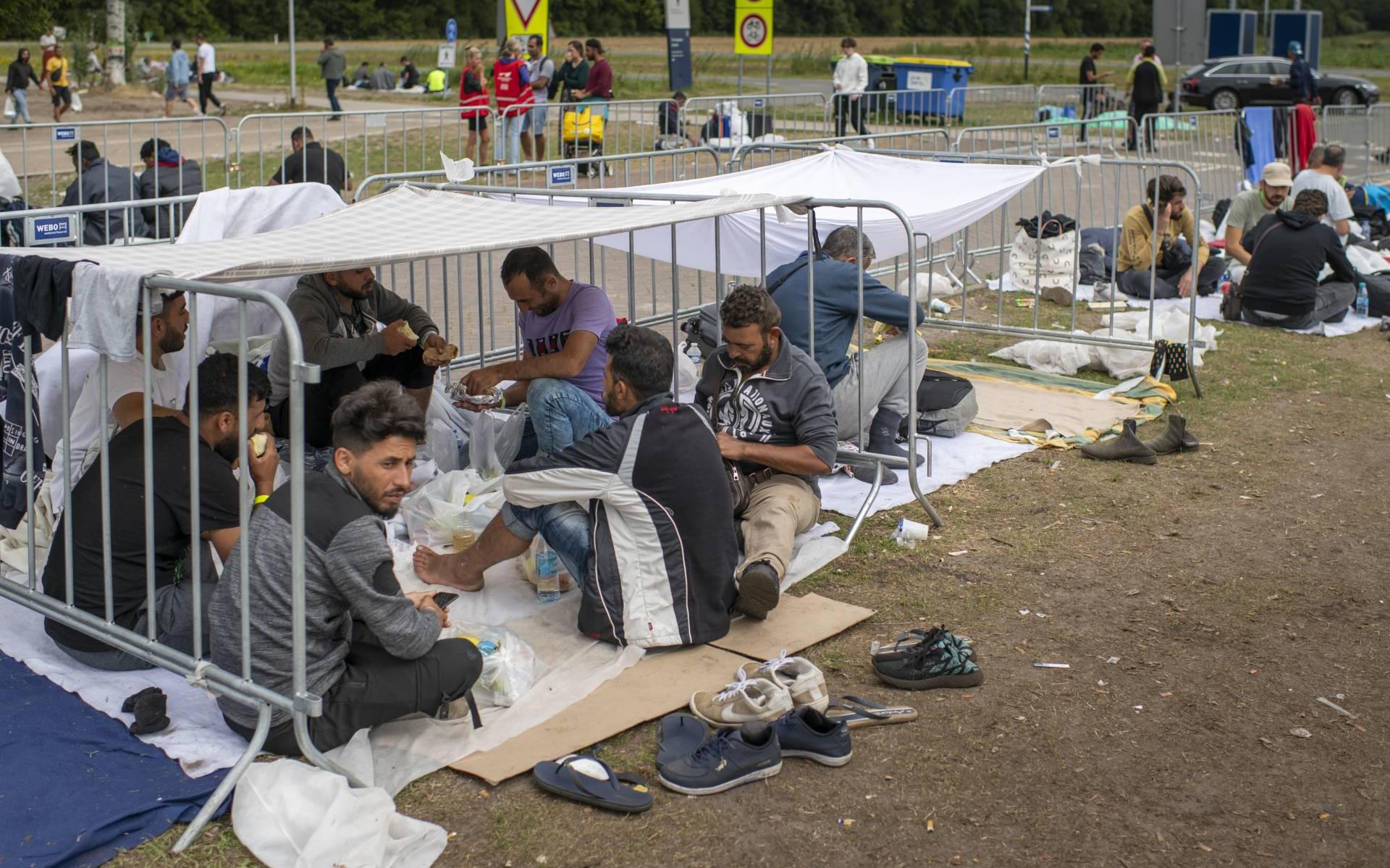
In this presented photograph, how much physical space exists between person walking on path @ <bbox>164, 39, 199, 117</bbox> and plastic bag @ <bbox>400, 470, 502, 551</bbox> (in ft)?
74.7

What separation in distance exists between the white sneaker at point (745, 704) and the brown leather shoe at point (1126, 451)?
3.57 meters

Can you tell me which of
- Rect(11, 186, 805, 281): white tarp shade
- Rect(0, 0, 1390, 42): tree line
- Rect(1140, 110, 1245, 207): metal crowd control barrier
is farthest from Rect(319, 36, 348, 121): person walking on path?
Rect(11, 186, 805, 281): white tarp shade

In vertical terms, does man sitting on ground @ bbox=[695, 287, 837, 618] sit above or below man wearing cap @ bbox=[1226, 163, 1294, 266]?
below

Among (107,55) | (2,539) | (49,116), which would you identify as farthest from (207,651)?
(107,55)

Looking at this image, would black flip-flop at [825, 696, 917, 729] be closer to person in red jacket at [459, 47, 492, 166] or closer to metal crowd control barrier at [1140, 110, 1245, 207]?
metal crowd control barrier at [1140, 110, 1245, 207]

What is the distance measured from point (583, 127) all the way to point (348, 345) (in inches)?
440

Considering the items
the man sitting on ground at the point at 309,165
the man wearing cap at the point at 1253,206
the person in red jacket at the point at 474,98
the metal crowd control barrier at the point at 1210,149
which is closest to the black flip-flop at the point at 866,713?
the man wearing cap at the point at 1253,206

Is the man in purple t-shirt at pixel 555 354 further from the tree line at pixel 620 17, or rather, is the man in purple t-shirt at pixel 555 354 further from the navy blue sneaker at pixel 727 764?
the tree line at pixel 620 17

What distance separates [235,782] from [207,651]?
833 mm

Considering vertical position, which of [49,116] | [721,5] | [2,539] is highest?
[721,5]

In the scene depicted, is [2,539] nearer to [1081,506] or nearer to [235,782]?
[235,782]

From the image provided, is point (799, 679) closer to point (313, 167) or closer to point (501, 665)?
Result: point (501, 665)

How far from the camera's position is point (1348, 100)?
31266 millimetres

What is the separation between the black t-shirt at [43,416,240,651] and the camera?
4.08 m
